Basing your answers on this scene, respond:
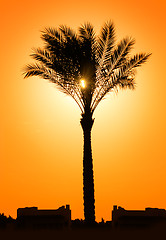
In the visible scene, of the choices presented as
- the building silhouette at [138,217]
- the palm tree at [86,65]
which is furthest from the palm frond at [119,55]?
the building silhouette at [138,217]

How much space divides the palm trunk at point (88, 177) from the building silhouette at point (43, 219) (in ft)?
7.87

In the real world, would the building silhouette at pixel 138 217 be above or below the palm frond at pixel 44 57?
below

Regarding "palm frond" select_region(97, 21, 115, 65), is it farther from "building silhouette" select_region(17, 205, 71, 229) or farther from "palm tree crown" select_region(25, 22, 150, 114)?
"building silhouette" select_region(17, 205, 71, 229)

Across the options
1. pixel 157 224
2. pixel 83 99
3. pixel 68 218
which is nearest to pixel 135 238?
pixel 157 224

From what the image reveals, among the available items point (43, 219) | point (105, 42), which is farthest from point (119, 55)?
point (43, 219)

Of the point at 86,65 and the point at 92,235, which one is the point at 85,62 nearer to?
the point at 86,65

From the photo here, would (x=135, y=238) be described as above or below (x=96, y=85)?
below

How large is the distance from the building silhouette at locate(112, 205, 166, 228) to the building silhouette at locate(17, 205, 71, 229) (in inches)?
77.6

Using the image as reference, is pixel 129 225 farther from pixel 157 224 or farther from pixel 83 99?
pixel 83 99

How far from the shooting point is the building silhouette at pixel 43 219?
1661 cm

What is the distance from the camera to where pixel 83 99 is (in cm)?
1980

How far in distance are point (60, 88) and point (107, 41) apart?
3.22 m

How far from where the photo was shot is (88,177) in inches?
755

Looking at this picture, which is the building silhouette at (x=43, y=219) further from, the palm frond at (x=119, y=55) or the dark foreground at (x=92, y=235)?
the palm frond at (x=119, y=55)
